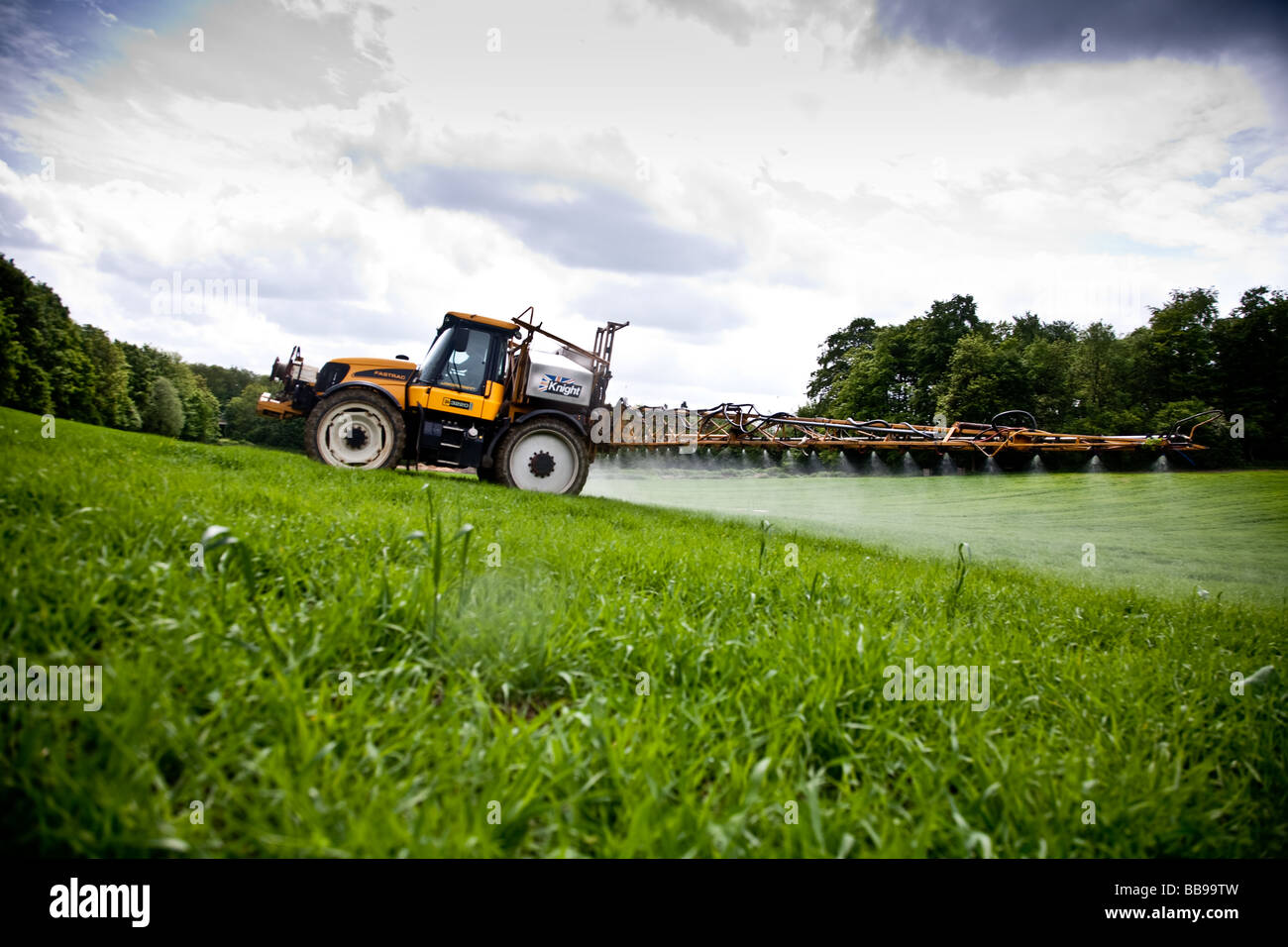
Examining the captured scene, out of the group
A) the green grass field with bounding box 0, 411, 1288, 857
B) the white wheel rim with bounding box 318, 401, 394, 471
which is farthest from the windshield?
the green grass field with bounding box 0, 411, 1288, 857

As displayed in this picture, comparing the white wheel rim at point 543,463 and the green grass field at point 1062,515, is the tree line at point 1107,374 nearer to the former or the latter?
the green grass field at point 1062,515

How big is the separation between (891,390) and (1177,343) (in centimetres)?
2079

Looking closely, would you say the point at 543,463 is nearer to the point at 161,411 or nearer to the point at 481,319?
the point at 481,319

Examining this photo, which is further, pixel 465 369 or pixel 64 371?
pixel 465 369

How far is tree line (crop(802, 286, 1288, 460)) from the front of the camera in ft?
35.2

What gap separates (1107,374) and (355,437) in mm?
19862

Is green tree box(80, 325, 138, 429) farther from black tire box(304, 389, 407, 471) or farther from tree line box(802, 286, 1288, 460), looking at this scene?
tree line box(802, 286, 1288, 460)

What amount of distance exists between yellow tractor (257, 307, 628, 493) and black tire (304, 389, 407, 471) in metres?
0.02

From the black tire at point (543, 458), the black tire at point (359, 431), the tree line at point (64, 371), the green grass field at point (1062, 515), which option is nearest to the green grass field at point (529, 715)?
→ the green grass field at point (1062, 515)

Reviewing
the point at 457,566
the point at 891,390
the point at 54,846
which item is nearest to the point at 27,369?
the point at 457,566

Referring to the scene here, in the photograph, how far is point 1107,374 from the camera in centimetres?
1594

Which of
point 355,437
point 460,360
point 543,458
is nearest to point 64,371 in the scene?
point 355,437
